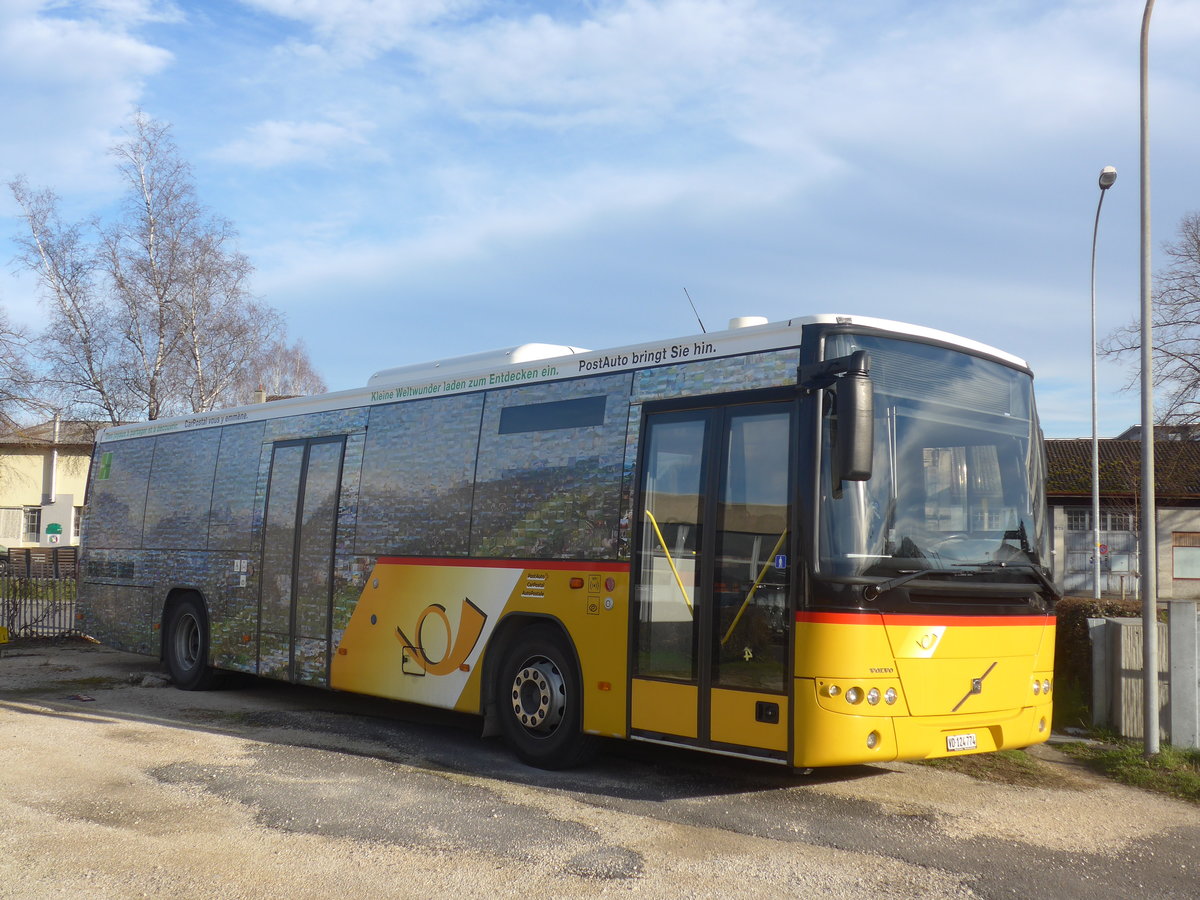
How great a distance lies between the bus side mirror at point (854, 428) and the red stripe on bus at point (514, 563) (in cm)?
203

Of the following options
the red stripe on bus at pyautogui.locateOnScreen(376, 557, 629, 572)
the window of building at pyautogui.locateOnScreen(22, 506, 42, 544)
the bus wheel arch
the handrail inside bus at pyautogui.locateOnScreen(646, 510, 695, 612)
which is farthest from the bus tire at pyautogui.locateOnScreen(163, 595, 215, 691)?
the window of building at pyautogui.locateOnScreen(22, 506, 42, 544)

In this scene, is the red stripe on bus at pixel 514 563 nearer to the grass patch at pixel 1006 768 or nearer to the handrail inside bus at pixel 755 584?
the handrail inside bus at pixel 755 584

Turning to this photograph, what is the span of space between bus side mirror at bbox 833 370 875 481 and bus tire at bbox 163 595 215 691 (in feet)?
28.3

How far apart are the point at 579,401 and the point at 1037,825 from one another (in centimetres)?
437

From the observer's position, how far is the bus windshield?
22.3 feet

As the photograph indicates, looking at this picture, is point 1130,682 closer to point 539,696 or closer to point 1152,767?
point 1152,767

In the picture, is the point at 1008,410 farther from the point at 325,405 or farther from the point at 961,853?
the point at 325,405

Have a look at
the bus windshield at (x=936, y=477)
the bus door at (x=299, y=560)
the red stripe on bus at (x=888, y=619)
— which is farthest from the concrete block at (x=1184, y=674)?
the bus door at (x=299, y=560)

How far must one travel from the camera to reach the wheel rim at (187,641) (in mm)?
12820

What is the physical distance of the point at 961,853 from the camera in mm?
6160

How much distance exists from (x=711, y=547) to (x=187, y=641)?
8.12 m

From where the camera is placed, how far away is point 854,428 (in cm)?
641

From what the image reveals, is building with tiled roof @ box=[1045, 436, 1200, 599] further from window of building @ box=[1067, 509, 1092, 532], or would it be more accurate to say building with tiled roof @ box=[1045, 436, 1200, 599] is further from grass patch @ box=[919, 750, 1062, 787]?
grass patch @ box=[919, 750, 1062, 787]

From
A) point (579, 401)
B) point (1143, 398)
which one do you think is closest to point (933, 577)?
point (579, 401)
